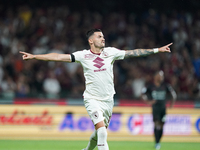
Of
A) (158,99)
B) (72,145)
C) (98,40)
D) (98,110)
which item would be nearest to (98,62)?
(98,40)

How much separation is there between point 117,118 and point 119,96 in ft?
2.46

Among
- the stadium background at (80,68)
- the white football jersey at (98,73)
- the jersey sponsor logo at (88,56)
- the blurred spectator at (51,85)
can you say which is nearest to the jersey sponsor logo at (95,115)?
the white football jersey at (98,73)

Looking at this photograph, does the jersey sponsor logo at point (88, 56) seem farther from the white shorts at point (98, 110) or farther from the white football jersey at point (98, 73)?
the white shorts at point (98, 110)

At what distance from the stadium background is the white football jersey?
216 inches

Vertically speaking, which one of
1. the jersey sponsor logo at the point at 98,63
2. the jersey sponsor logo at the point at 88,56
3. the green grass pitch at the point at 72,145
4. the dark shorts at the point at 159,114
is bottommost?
the green grass pitch at the point at 72,145

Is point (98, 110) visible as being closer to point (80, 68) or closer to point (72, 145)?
point (72, 145)

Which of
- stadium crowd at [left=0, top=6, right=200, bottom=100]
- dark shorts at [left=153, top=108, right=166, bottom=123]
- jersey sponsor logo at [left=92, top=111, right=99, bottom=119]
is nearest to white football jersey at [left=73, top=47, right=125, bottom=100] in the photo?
jersey sponsor logo at [left=92, top=111, right=99, bottom=119]

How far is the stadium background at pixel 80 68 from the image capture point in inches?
510

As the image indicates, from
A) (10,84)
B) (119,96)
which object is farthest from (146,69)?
(10,84)

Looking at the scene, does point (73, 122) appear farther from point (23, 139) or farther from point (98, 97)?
point (98, 97)

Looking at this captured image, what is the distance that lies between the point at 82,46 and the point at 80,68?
1.66 m

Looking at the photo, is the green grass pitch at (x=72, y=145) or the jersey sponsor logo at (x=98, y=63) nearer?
the jersey sponsor logo at (x=98, y=63)

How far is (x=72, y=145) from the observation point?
1133 cm

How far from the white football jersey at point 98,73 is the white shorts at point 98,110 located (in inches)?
3.8
